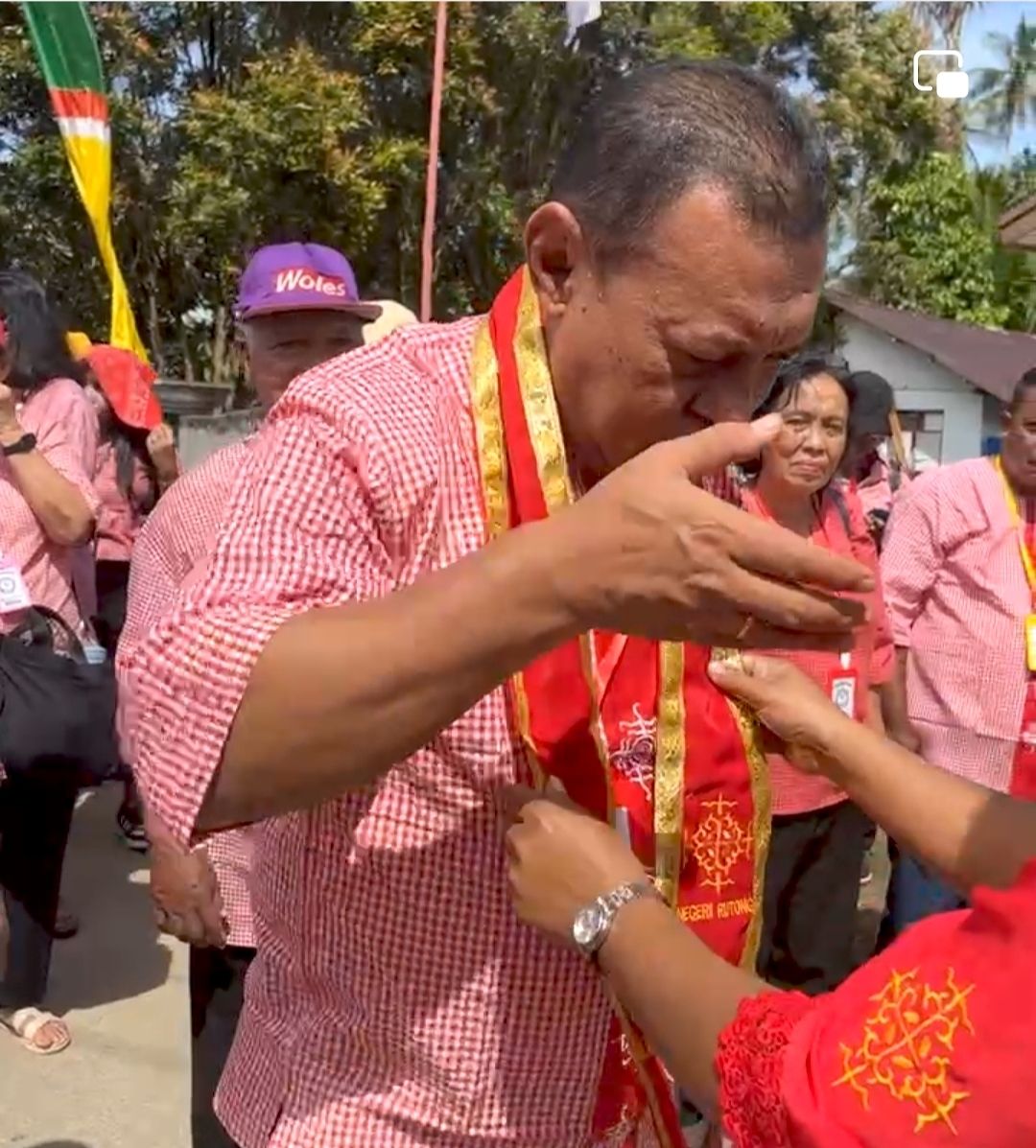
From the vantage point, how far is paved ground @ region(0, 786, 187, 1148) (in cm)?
346

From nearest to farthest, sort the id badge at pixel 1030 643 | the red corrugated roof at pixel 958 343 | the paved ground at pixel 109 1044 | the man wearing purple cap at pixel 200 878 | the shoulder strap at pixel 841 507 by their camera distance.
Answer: the man wearing purple cap at pixel 200 878 < the paved ground at pixel 109 1044 < the id badge at pixel 1030 643 < the shoulder strap at pixel 841 507 < the red corrugated roof at pixel 958 343

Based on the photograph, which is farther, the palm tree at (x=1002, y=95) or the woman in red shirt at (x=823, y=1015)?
the palm tree at (x=1002, y=95)

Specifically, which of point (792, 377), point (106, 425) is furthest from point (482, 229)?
point (792, 377)

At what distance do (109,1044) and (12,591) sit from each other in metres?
1.25

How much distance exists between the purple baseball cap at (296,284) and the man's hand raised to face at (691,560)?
208cm

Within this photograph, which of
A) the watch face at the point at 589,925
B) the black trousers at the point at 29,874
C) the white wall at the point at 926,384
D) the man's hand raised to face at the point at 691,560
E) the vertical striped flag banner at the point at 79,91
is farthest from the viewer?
the white wall at the point at 926,384

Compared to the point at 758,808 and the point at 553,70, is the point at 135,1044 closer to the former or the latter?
the point at 758,808

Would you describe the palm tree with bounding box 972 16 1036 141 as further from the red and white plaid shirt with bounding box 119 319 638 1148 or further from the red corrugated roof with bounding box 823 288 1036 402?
the red and white plaid shirt with bounding box 119 319 638 1148

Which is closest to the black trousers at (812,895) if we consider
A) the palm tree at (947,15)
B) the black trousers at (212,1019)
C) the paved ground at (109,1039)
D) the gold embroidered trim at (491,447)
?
the paved ground at (109,1039)

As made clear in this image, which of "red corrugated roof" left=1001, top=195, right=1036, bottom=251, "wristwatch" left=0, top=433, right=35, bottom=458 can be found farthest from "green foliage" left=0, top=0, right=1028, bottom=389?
"wristwatch" left=0, top=433, right=35, bottom=458

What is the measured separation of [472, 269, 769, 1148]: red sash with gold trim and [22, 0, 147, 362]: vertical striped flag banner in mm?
6684

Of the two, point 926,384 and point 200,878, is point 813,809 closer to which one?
point 200,878

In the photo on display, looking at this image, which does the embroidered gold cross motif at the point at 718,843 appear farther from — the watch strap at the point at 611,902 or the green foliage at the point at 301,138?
the green foliage at the point at 301,138

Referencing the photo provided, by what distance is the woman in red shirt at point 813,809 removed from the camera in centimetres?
376
